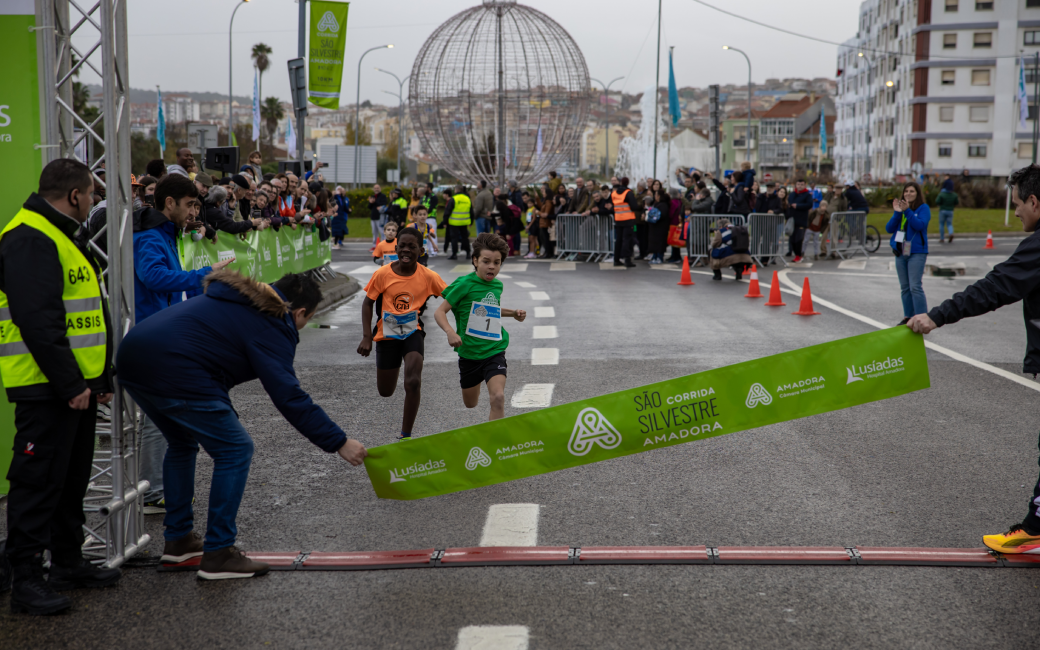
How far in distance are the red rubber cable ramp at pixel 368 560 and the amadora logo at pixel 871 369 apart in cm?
244

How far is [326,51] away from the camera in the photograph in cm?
1759

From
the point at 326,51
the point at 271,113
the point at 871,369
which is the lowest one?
the point at 871,369

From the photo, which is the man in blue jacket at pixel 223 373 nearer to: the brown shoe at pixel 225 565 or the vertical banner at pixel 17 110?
the brown shoe at pixel 225 565

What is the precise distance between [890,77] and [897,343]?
312 feet

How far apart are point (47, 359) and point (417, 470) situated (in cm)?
185

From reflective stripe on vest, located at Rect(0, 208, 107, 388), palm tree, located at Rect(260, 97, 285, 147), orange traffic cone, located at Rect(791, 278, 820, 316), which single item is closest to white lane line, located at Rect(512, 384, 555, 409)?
reflective stripe on vest, located at Rect(0, 208, 107, 388)

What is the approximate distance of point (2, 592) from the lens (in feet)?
14.7

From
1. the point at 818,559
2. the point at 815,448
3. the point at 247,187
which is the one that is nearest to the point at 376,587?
the point at 818,559

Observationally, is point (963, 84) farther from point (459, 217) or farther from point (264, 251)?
point (264, 251)

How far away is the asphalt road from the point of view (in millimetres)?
3984

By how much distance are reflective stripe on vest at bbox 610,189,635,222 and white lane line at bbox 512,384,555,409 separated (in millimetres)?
13591

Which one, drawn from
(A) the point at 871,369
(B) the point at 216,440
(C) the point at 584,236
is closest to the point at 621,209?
(C) the point at 584,236

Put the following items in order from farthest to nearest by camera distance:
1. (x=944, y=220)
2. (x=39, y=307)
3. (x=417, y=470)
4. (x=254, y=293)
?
(x=944, y=220) → (x=417, y=470) → (x=254, y=293) → (x=39, y=307)

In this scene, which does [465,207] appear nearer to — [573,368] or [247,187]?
[247,187]
